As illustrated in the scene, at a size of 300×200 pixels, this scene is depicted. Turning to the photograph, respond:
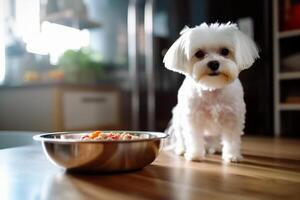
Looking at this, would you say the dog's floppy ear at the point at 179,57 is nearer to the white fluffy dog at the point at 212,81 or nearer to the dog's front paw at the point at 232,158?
the white fluffy dog at the point at 212,81

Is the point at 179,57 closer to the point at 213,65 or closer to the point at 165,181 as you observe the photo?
the point at 213,65

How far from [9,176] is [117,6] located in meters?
2.70

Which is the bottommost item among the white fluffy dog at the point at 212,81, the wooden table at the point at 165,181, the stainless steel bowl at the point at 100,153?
the wooden table at the point at 165,181

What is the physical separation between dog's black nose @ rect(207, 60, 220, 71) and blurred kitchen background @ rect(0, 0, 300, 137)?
1353 millimetres

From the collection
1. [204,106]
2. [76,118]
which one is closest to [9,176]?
[204,106]

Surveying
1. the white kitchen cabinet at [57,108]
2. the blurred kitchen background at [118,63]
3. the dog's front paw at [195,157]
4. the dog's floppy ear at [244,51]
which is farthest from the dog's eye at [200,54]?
the white kitchen cabinet at [57,108]

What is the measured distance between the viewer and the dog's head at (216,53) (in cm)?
104

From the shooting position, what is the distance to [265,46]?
7.64 feet

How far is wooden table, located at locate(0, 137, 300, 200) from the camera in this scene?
70cm

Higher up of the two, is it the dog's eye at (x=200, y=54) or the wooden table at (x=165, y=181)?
the dog's eye at (x=200, y=54)

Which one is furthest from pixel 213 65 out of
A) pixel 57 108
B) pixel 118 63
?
pixel 118 63

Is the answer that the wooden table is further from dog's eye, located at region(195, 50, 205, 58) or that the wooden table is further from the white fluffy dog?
dog's eye, located at region(195, 50, 205, 58)

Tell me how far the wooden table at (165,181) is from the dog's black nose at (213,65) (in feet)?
0.92

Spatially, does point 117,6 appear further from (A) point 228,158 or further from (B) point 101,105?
(A) point 228,158
